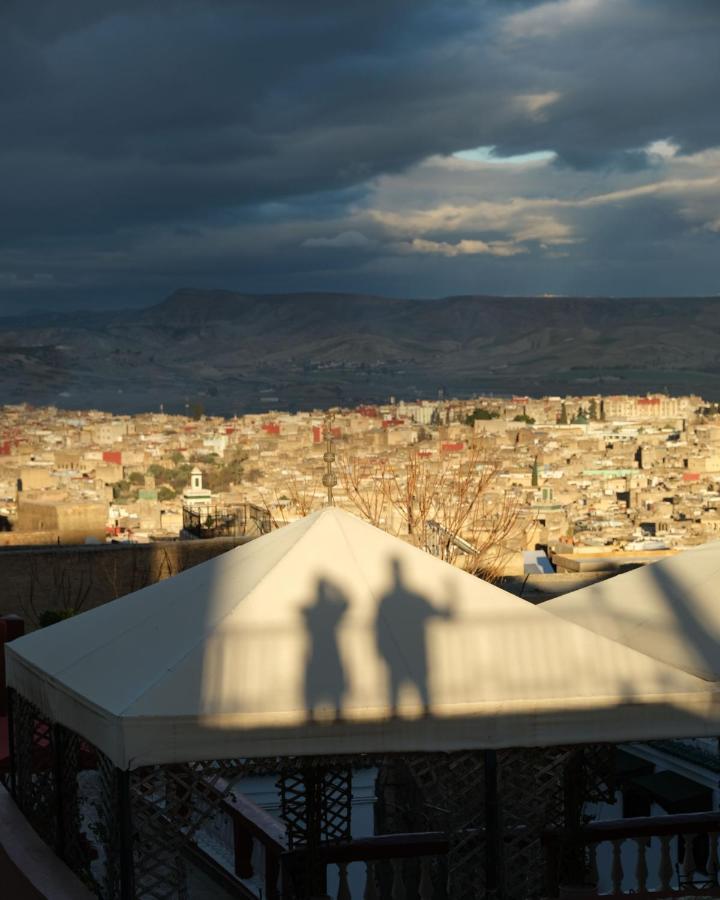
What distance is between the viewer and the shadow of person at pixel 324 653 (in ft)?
9.64

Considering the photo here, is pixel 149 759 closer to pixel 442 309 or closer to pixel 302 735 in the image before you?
pixel 302 735

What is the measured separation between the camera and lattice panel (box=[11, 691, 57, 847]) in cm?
354

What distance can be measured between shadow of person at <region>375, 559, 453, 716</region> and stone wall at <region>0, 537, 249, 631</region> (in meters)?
7.20

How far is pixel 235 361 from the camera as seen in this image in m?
156

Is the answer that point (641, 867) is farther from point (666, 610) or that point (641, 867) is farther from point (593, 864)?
point (666, 610)

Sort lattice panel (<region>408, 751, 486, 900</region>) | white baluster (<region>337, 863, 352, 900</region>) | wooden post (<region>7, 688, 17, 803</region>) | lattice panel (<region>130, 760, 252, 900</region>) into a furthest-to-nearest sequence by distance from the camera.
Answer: wooden post (<region>7, 688, 17, 803</region>) < white baluster (<region>337, 863, 352, 900</region>) < lattice panel (<region>408, 751, 486, 900</region>) < lattice panel (<region>130, 760, 252, 900</region>)

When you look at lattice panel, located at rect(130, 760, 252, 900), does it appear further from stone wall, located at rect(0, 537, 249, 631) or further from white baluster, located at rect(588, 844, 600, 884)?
stone wall, located at rect(0, 537, 249, 631)

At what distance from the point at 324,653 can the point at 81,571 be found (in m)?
7.98

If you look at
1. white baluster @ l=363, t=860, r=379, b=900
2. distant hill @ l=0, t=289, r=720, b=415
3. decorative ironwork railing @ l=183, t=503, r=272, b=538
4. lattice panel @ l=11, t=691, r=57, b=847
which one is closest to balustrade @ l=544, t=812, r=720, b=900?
white baluster @ l=363, t=860, r=379, b=900

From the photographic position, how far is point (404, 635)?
10.3 feet

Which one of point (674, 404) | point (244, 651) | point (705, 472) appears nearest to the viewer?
point (244, 651)

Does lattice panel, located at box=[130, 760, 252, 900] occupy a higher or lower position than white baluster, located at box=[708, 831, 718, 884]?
higher

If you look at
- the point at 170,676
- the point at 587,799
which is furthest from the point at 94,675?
the point at 587,799

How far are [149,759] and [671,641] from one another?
1.67 metres
